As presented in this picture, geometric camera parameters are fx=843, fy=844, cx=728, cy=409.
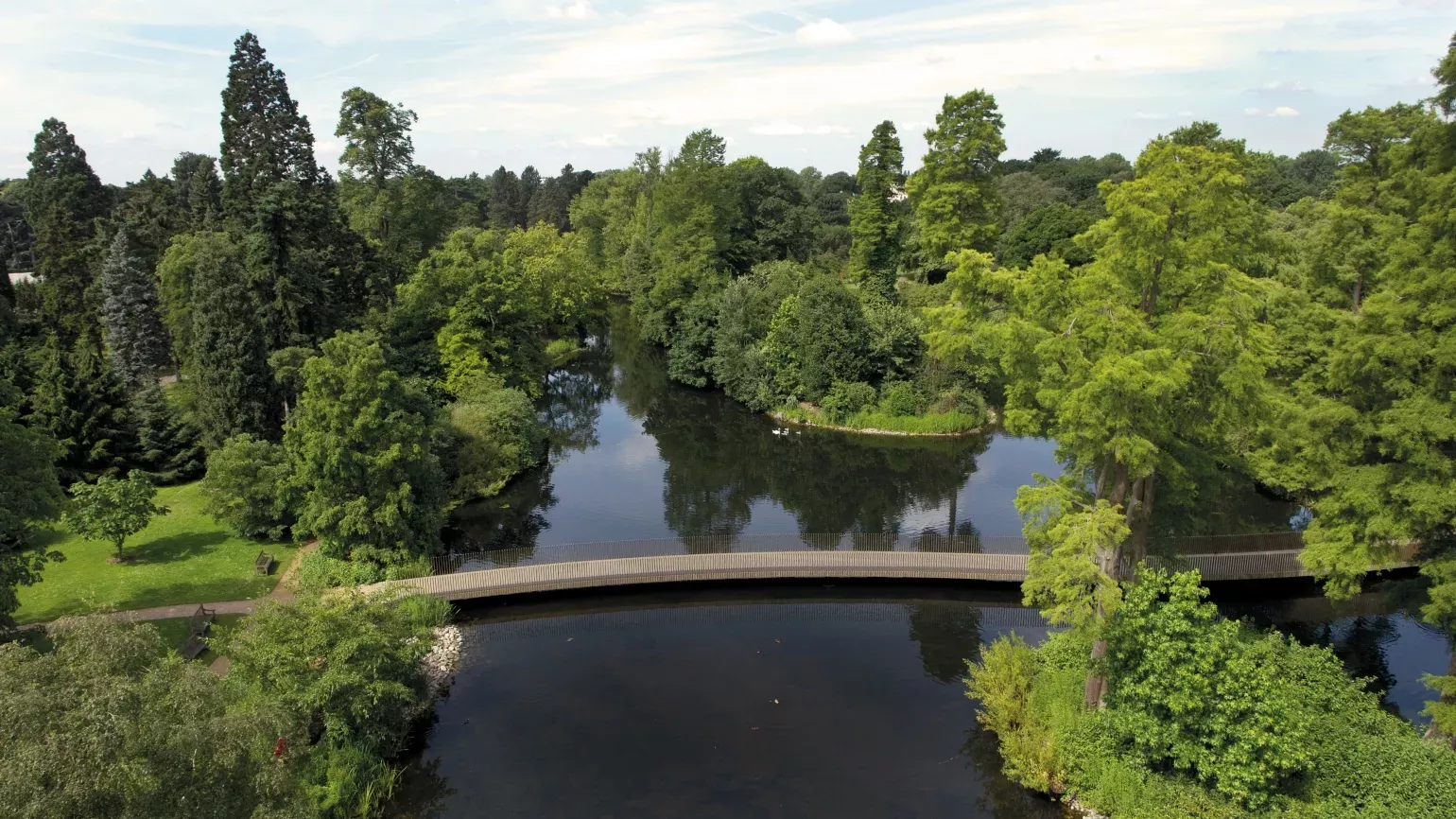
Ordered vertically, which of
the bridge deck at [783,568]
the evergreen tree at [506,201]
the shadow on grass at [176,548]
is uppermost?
the evergreen tree at [506,201]

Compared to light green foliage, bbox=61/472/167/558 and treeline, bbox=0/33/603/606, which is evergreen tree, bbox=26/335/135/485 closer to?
treeline, bbox=0/33/603/606

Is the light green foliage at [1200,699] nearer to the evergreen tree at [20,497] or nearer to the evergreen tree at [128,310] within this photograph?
the evergreen tree at [20,497]

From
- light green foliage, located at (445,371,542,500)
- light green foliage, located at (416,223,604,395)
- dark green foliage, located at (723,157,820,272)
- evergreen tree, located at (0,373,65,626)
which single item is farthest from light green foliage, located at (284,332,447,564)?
dark green foliage, located at (723,157,820,272)

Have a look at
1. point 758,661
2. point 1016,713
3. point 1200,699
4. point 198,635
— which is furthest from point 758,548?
point 198,635

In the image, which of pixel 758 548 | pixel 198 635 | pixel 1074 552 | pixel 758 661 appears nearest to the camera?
pixel 1074 552

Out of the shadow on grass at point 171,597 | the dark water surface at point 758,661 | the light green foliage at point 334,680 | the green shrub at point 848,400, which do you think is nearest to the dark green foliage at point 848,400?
the green shrub at point 848,400

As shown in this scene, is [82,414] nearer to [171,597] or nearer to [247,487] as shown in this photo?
[247,487]

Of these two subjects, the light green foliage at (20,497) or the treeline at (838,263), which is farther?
the treeline at (838,263)
